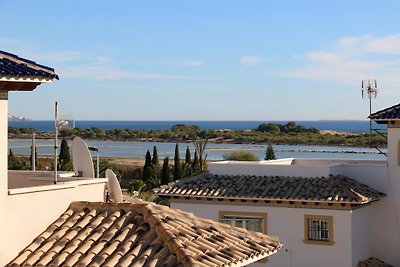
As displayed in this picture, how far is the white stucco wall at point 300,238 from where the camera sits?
2153 cm

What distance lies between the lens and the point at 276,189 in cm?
2261

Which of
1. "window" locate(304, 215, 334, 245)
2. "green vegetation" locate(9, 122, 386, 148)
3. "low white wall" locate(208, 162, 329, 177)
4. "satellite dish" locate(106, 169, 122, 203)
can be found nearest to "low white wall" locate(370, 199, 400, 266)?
"low white wall" locate(208, 162, 329, 177)

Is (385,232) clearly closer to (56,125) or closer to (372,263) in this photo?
(372,263)

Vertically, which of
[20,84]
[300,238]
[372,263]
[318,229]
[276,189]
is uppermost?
[20,84]

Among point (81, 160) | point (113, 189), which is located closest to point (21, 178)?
point (81, 160)

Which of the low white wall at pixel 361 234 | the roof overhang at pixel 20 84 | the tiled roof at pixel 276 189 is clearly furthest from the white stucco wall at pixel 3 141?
the low white wall at pixel 361 234

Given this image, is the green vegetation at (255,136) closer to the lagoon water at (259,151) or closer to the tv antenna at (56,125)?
the lagoon water at (259,151)

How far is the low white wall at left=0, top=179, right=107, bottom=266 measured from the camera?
10969 millimetres

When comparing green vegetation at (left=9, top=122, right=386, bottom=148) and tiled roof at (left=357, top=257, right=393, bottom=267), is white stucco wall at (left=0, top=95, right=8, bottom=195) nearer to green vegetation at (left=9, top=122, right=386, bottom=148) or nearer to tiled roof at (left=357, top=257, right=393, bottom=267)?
tiled roof at (left=357, top=257, right=393, bottom=267)

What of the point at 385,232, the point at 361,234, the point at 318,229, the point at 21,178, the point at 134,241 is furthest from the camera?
the point at 385,232

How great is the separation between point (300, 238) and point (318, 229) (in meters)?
0.64

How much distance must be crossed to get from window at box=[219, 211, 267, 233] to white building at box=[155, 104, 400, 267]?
0.03 m

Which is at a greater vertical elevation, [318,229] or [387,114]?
[387,114]

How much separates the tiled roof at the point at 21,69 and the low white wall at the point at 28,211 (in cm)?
182
